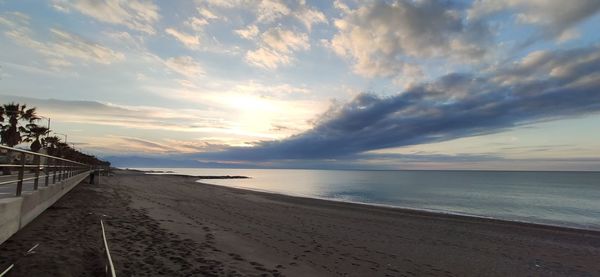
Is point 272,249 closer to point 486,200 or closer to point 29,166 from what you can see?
point 29,166

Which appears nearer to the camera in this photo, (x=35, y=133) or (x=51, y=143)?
(x=35, y=133)

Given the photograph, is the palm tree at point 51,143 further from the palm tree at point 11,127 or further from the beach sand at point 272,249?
the beach sand at point 272,249

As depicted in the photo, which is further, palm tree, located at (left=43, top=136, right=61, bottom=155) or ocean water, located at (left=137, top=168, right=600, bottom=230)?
palm tree, located at (left=43, top=136, right=61, bottom=155)

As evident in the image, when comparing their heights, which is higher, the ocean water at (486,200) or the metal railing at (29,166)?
the metal railing at (29,166)

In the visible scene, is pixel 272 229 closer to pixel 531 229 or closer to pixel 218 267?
pixel 218 267

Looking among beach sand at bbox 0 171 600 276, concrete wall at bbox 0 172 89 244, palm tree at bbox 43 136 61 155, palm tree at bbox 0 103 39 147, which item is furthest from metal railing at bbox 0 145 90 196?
palm tree at bbox 43 136 61 155

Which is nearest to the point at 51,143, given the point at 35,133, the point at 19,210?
the point at 35,133

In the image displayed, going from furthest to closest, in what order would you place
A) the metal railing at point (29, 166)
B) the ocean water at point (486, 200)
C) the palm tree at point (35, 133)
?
the palm tree at point (35, 133) → the ocean water at point (486, 200) → the metal railing at point (29, 166)


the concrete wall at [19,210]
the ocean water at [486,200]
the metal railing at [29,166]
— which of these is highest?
the metal railing at [29,166]

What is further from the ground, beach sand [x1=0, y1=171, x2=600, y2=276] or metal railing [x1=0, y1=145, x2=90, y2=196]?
metal railing [x1=0, y1=145, x2=90, y2=196]

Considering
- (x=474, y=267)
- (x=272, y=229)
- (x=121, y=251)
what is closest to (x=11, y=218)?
(x=121, y=251)

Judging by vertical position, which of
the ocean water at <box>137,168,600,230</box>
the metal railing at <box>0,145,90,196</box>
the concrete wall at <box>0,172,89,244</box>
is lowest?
the ocean water at <box>137,168,600,230</box>

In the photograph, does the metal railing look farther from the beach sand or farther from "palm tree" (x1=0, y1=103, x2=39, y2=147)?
"palm tree" (x1=0, y1=103, x2=39, y2=147)

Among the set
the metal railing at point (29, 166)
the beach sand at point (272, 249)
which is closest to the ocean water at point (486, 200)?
the beach sand at point (272, 249)
